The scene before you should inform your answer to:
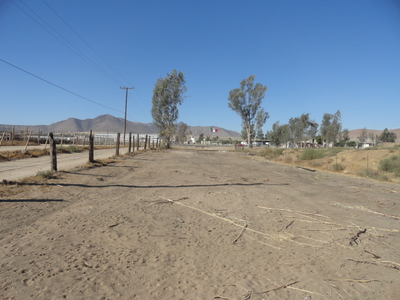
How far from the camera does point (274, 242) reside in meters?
4.38

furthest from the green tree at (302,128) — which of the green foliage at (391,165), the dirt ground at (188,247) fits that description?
the dirt ground at (188,247)

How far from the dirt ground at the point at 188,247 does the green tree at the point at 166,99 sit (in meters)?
49.9

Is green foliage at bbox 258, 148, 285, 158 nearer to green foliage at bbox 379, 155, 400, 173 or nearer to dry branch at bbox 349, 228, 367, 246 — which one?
green foliage at bbox 379, 155, 400, 173

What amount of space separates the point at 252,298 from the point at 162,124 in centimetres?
5528

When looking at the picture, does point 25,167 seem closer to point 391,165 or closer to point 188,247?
point 188,247

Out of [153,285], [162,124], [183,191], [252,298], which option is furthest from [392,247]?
[162,124]

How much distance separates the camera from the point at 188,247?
3992mm

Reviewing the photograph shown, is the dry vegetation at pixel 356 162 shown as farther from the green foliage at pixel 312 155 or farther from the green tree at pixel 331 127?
the green tree at pixel 331 127

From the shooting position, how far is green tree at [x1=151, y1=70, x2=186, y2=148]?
55.9 metres

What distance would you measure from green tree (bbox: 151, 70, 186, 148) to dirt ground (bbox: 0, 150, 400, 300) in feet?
164

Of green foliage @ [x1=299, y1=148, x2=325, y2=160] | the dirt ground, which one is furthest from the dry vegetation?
the dirt ground

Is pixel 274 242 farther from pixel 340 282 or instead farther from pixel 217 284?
pixel 217 284

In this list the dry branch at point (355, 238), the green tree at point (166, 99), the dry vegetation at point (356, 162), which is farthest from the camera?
the green tree at point (166, 99)

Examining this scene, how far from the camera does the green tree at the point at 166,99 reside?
5594 cm
